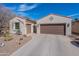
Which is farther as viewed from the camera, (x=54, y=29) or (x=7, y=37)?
(x=54, y=29)

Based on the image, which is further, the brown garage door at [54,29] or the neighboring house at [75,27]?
the brown garage door at [54,29]

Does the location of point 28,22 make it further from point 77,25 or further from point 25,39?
point 77,25

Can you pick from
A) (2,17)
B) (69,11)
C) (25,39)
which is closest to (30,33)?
(25,39)

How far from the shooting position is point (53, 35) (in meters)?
9.23

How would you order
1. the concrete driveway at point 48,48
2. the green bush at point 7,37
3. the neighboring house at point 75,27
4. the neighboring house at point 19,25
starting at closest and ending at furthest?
the concrete driveway at point 48,48 < the green bush at point 7,37 < the neighboring house at point 19,25 < the neighboring house at point 75,27

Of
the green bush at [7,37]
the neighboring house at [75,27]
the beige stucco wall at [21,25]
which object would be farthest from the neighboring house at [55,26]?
the green bush at [7,37]

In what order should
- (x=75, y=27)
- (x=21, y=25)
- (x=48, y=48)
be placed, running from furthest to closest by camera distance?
(x=75, y=27) → (x=21, y=25) → (x=48, y=48)

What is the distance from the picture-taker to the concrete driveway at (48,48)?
288 inches

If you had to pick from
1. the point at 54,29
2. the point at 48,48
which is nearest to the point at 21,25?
the point at 48,48

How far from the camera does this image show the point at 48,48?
7.87m

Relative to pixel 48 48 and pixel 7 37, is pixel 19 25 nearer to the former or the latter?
pixel 7 37

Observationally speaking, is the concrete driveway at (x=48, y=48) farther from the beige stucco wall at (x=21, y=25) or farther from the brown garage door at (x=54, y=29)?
the brown garage door at (x=54, y=29)

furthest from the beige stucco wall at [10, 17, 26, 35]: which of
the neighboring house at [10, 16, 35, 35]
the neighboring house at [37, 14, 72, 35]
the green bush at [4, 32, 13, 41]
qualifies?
the neighboring house at [37, 14, 72, 35]

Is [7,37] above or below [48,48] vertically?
above
